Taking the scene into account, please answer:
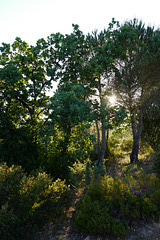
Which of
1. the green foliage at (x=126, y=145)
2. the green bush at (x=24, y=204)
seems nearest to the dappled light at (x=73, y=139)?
the green bush at (x=24, y=204)

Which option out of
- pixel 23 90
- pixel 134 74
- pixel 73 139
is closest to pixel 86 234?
pixel 73 139

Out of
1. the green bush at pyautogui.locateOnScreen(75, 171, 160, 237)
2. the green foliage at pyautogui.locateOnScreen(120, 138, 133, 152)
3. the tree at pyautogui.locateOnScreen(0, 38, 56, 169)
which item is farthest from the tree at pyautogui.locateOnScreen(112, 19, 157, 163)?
the green bush at pyautogui.locateOnScreen(75, 171, 160, 237)

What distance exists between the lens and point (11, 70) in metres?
6.70

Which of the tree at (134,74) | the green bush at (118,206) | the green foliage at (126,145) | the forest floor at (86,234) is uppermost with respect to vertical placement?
the tree at (134,74)

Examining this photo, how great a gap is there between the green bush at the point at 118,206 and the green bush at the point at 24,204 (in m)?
0.70

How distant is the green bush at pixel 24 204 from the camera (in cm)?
307

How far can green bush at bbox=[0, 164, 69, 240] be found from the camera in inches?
121

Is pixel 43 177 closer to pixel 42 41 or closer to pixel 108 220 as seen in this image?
pixel 108 220

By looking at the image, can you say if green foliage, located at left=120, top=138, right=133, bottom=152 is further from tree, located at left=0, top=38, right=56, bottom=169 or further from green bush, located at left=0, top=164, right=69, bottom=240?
green bush, located at left=0, top=164, right=69, bottom=240

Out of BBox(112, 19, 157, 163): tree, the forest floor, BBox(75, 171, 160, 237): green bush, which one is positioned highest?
BBox(112, 19, 157, 163): tree

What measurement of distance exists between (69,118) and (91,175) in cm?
223

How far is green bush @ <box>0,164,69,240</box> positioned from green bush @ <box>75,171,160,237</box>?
2.29 feet

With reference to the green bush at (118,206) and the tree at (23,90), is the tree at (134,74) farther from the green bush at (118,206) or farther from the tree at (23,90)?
the green bush at (118,206)

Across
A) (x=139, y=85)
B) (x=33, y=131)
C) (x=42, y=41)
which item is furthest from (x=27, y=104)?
(x=139, y=85)
